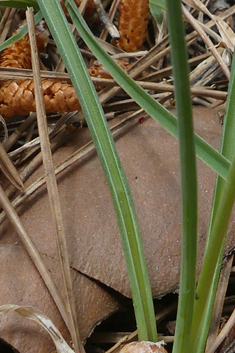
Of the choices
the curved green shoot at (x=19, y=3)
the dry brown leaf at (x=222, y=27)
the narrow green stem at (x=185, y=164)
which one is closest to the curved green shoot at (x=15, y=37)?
the curved green shoot at (x=19, y=3)

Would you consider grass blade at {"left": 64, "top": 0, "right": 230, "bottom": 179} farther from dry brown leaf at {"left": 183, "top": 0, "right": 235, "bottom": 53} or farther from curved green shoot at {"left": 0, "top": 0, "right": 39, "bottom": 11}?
dry brown leaf at {"left": 183, "top": 0, "right": 235, "bottom": 53}

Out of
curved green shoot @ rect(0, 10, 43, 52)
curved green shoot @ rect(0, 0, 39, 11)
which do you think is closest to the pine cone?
curved green shoot @ rect(0, 10, 43, 52)

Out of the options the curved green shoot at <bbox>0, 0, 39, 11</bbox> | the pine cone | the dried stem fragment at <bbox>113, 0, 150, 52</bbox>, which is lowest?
the pine cone

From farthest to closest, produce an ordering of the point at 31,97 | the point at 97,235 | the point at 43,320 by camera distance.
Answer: the point at 31,97 → the point at 97,235 → the point at 43,320

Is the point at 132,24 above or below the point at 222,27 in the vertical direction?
above

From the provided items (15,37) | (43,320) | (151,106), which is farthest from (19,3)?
(43,320)

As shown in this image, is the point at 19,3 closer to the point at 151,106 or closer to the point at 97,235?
Answer: the point at 151,106
